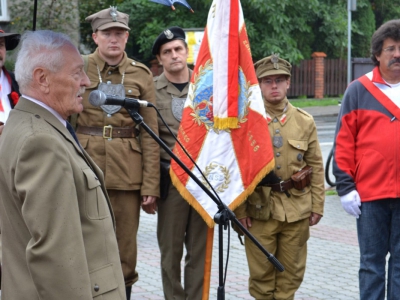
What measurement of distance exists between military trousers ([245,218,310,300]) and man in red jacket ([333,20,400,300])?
49 centimetres

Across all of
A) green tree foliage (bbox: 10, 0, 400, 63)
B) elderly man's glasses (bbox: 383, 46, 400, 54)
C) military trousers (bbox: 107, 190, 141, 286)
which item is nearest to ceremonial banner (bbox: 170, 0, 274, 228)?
military trousers (bbox: 107, 190, 141, 286)

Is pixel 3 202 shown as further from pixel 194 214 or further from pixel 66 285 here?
pixel 194 214

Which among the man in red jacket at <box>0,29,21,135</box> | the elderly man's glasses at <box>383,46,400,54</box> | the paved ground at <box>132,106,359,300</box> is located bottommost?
the paved ground at <box>132,106,359,300</box>

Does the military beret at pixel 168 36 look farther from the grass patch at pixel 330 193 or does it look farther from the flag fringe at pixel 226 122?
the grass patch at pixel 330 193

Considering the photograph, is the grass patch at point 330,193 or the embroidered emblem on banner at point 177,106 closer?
the embroidered emblem on banner at point 177,106

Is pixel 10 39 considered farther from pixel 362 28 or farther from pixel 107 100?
pixel 362 28

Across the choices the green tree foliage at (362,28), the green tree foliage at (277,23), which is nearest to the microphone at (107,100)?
the green tree foliage at (277,23)

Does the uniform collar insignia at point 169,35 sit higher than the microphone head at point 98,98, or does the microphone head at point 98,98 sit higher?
the uniform collar insignia at point 169,35

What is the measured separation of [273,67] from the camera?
525 centimetres

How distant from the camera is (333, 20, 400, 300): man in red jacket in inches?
191

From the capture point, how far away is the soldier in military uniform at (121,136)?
5137 mm

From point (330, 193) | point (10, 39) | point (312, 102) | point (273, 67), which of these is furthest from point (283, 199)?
point (312, 102)

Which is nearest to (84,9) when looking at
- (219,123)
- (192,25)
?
(219,123)

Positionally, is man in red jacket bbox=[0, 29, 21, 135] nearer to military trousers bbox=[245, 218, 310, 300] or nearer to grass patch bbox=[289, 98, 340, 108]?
military trousers bbox=[245, 218, 310, 300]
